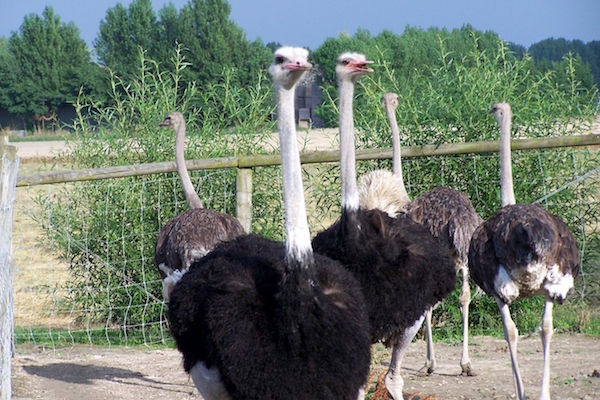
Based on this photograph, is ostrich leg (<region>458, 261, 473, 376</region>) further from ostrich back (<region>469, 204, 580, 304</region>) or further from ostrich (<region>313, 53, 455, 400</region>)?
ostrich (<region>313, 53, 455, 400</region>)

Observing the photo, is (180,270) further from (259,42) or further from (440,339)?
(259,42)

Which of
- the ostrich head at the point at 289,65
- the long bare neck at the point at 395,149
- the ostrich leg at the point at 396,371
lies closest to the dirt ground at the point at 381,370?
the ostrich leg at the point at 396,371

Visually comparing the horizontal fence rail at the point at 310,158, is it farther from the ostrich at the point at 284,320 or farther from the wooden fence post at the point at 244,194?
the ostrich at the point at 284,320

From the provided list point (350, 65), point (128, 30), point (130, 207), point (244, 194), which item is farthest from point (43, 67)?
point (350, 65)

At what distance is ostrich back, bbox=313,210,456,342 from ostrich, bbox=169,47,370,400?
1.68ft

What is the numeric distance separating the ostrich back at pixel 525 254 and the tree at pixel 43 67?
41415 mm

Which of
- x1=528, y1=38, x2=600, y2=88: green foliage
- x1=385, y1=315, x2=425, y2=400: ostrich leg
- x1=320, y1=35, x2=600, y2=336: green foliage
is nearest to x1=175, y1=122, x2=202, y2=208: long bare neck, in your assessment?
x1=320, y1=35, x2=600, y2=336: green foliage

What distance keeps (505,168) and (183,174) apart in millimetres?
2331

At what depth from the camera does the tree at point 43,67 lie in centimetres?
4506

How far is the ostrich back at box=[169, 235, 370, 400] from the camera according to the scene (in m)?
2.96

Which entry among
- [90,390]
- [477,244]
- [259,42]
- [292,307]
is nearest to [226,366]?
[292,307]

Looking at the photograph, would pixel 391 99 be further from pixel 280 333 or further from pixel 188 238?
pixel 280 333

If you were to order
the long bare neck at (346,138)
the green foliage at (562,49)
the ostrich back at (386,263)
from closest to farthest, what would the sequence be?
the ostrich back at (386,263)
the long bare neck at (346,138)
the green foliage at (562,49)

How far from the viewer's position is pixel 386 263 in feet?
12.7
